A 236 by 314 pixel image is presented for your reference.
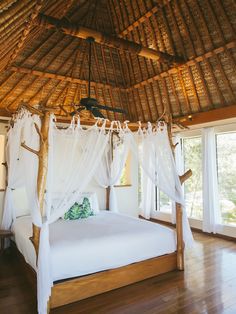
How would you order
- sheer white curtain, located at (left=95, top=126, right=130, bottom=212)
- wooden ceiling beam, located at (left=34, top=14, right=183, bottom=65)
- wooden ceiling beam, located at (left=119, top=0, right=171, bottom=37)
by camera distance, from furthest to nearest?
sheer white curtain, located at (left=95, top=126, right=130, bottom=212) → wooden ceiling beam, located at (left=119, top=0, right=171, bottom=37) → wooden ceiling beam, located at (left=34, top=14, right=183, bottom=65)

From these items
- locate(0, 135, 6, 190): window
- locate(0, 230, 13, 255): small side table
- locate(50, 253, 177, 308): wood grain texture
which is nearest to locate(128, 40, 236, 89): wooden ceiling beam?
locate(0, 135, 6, 190): window

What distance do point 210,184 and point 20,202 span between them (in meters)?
3.91

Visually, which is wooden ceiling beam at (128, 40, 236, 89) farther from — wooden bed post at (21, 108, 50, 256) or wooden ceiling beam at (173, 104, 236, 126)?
wooden bed post at (21, 108, 50, 256)

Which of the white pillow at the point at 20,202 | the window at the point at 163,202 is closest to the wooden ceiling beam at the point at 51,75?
the white pillow at the point at 20,202

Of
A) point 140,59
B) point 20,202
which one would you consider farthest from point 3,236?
point 140,59

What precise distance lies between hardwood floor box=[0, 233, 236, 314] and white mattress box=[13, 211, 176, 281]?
312 mm

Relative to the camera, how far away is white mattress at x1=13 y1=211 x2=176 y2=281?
2676 mm

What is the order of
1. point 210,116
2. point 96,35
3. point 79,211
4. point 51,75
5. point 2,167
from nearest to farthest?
point 96,35 < point 79,211 < point 2,167 < point 210,116 < point 51,75

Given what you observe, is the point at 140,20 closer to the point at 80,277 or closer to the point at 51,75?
the point at 51,75

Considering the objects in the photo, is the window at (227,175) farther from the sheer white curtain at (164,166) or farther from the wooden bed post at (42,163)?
the wooden bed post at (42,163)

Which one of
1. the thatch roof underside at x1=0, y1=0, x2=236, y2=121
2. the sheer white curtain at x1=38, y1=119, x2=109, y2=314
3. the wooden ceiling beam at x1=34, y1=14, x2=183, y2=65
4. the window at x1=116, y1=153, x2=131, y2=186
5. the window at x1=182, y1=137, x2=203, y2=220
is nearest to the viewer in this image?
the sheer white curtain at x1=38, y1=119, x2=109, y2=314

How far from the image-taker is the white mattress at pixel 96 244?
2676mm

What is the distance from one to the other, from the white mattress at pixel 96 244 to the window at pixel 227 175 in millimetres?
2231

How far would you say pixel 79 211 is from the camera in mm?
4293
